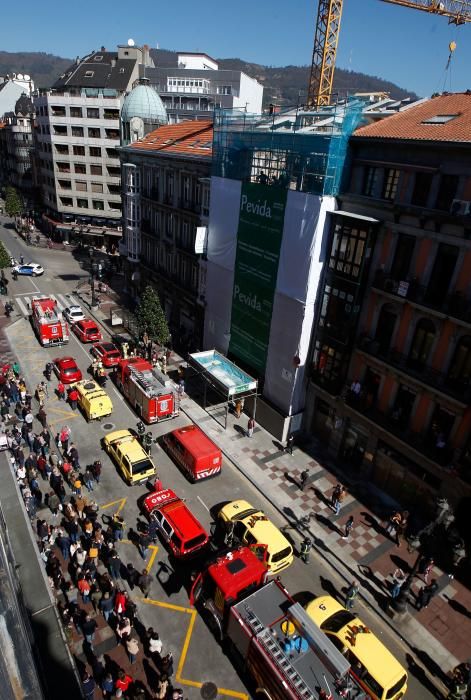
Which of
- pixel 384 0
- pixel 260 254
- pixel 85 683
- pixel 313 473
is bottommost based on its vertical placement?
pixel 313 473

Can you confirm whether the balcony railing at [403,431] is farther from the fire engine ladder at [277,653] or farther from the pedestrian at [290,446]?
the fire engine ladder at [277,653]

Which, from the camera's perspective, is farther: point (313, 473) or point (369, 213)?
point (313, 473)

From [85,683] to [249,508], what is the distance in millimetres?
10717

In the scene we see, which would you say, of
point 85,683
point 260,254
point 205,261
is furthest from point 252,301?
point 85,683

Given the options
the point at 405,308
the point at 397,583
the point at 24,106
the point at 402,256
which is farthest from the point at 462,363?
the point at 24,106

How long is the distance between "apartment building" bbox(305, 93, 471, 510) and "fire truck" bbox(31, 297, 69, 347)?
24.3 metres

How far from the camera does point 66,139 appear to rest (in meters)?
70.8

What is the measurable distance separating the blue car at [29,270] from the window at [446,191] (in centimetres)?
5231

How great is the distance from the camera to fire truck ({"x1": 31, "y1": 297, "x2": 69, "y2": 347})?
4013cm

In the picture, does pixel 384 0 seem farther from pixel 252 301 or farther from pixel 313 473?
pixel 313 473

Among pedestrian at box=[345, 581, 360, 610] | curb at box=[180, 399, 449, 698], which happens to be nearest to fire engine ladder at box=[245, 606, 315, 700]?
pedestrian at box=[345, 581, 360, 610]

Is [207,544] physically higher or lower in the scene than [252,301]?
lower

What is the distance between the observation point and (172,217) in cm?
4203

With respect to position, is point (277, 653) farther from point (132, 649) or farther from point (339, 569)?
point (339, 569)
